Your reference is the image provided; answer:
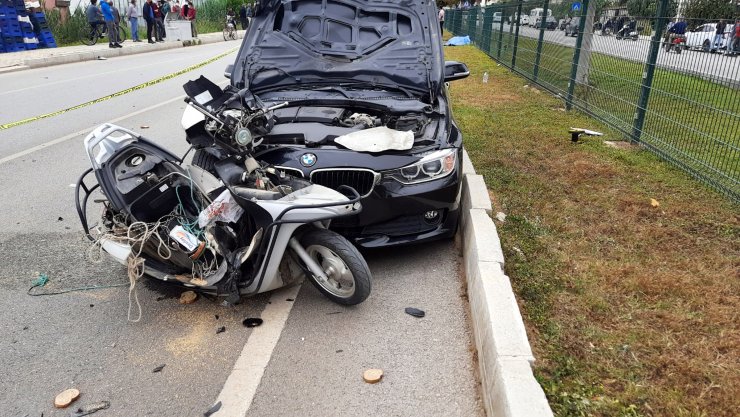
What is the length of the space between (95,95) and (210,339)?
10146mm

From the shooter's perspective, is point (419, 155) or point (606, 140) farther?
point (606, 140)

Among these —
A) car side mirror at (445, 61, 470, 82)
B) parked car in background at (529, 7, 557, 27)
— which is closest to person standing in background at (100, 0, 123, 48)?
parked car in background at (529, 7, 557, 27)

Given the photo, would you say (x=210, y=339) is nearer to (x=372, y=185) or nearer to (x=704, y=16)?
(x=372, y=185)

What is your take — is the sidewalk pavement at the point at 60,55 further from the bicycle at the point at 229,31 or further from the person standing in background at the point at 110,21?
the bicycle at the point at 229,31

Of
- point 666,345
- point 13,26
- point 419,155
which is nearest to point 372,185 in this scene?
point 419,155

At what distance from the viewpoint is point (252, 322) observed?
11.4 feet

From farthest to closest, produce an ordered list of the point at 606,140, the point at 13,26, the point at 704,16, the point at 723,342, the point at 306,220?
1. the point at 13,26
2. the point at 606,140
3. the point at 704,16
4. the point at 306,220
5. the point at 723,342

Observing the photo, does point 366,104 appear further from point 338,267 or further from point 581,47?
point 581,47

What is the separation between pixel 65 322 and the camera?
349cm

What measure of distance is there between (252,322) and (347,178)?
3.73 feet

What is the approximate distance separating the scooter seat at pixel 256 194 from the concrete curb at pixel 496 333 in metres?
1.34

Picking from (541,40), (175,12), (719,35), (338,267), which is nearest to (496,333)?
(338,267)

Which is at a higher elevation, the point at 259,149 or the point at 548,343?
the point at 259,149

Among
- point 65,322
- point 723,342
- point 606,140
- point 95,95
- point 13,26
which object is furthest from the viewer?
point 13,26
